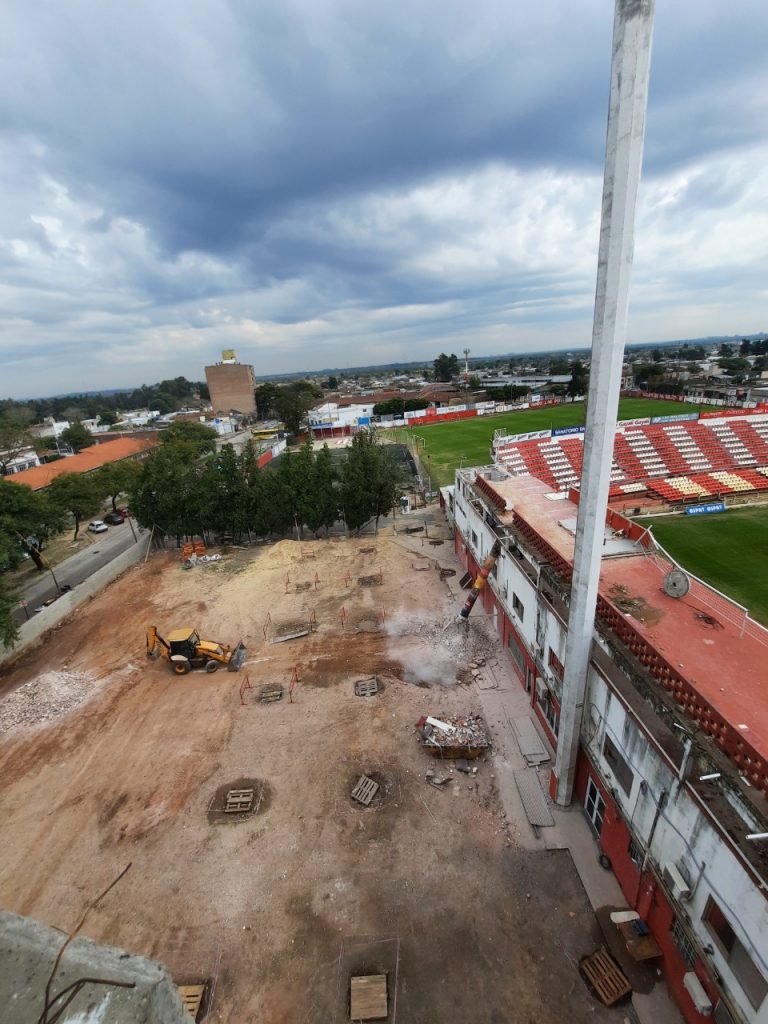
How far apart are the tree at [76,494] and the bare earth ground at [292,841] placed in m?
18.1

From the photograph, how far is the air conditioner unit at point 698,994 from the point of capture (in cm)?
749

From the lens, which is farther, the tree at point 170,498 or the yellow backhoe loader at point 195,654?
the tree at point 170,498

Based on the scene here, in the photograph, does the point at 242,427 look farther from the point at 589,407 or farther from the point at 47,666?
the point at 589,407

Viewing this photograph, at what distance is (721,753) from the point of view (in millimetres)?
7773

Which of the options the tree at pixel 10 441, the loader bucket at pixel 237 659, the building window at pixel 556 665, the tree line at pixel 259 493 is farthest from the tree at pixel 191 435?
the building window at pixel 556 665

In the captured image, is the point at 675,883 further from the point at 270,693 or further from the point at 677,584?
the point at 270,693

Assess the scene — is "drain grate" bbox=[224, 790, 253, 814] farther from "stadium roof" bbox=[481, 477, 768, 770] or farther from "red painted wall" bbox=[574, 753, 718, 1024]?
"stadium roof" bbox=[481, 477, 768, 770]

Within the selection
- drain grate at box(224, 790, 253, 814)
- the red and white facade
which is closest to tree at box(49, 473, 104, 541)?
drain grate at box(224, 790, 253, 814)

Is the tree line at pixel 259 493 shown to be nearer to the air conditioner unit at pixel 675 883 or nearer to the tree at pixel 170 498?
the tree at pixel 170 498

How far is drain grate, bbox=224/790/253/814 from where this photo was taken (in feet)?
42.8

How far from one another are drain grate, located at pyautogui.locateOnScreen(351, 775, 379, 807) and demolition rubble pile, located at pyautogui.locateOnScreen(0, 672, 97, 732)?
40.2 feet

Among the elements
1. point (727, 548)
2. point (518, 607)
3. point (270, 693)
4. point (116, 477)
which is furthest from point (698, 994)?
→ point (116, 477)

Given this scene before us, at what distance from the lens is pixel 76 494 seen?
3544 cm

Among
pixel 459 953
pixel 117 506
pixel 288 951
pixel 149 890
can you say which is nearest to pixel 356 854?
pixel 288 951
